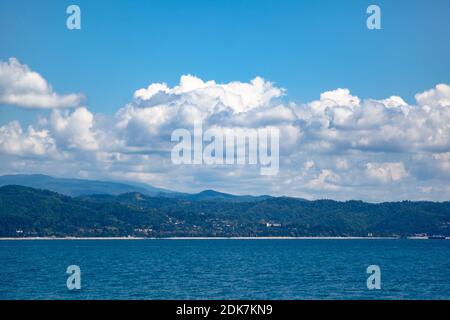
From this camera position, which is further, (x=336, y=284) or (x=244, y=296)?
(x=336, y=284)

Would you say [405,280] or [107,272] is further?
[107,272]

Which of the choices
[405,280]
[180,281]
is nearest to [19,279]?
[180,281]
